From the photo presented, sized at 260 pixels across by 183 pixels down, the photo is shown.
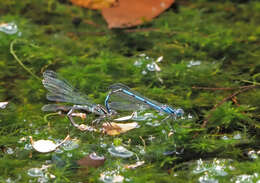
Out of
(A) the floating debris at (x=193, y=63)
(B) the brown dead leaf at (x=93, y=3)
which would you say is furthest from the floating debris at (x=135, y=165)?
(B) the brown dead leaf at (x=93, y=3)

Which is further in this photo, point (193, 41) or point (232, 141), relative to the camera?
point (193, 41)

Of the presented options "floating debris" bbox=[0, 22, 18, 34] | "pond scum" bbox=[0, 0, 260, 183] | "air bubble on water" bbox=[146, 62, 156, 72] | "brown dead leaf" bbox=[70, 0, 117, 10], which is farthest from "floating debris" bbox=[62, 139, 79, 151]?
"brown dead leaf" bbox=[70, 0, 117, 10]

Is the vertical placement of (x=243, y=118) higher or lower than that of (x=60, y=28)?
lower

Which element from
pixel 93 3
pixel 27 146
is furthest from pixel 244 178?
pixel 93 3

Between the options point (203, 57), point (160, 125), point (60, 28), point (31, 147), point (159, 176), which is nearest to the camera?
point (159, 176)

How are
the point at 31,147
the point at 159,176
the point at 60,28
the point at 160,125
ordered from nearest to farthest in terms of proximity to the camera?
the point at 159,176 → the point at 31,147 → the point at 160,125 → the point at 60,28

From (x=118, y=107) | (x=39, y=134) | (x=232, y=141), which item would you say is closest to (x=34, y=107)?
(x=39, y=134)

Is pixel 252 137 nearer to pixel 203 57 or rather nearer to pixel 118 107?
pixel 118 107
